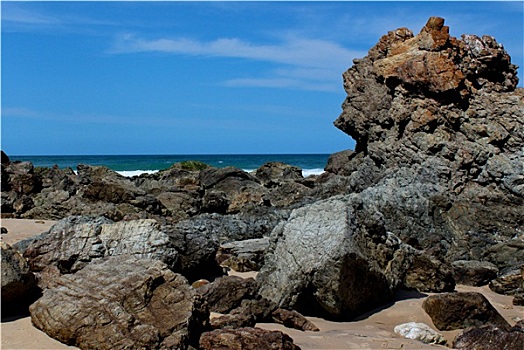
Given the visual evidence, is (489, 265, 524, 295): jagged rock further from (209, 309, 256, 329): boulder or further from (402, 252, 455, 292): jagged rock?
(209, 309, 256, 329): boulder

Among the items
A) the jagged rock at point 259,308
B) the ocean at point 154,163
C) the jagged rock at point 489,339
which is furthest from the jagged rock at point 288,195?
the ocean at point 154,163

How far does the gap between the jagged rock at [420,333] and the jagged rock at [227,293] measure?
1.72 meters

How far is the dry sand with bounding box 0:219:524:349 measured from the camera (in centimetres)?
498

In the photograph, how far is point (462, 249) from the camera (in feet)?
37.2

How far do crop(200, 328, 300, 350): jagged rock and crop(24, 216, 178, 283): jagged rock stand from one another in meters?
2.79

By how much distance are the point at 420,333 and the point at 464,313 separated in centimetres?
73

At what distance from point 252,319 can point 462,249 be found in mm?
6420

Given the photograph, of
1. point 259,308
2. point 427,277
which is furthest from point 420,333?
point 427,277

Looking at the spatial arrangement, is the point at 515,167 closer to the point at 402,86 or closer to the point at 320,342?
the point at 402,86

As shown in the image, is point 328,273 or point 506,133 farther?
point 506,133

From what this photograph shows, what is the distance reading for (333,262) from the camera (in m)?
7.04

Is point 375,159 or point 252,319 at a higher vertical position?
point 375,159

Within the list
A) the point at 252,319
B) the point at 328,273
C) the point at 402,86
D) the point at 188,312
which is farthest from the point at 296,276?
the point at 402,86

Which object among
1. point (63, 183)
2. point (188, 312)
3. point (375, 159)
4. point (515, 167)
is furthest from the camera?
point (63, 183)
